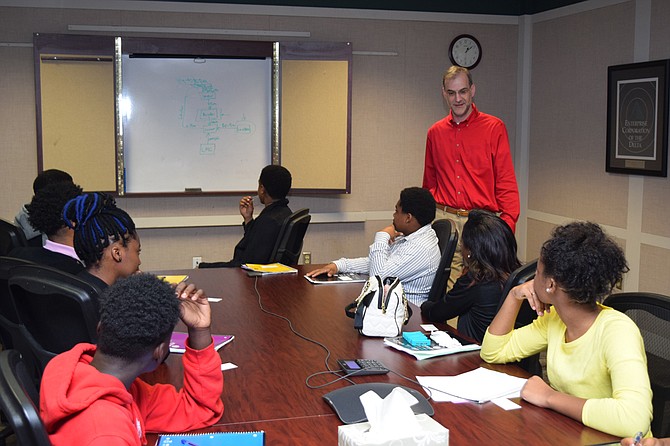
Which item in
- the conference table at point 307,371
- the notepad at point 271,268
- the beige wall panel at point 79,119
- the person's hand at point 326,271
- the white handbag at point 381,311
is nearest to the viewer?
the conference table at point 307,371

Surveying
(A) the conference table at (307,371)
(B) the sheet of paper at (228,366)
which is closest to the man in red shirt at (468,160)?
(A) the conference table at (307,371)

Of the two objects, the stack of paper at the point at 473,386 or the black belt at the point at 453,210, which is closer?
the stack of paper at the point at 473,386

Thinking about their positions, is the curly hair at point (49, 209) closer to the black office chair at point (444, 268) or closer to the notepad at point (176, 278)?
the notepad at point (176, 278)

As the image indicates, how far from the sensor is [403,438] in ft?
4.90

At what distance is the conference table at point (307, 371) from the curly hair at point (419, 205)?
46 cm

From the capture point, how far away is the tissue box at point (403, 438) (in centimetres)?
149

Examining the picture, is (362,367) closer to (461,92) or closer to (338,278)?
(338,278)

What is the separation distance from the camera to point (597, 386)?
1986 millimetres

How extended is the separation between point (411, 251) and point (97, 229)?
1562 millimetres

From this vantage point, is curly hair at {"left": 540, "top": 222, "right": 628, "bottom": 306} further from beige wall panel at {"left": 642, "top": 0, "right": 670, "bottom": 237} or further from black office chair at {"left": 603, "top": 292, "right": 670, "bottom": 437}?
beige wall panel at {"left": 642, "top": 0, "right": 670, "bottom": 237}

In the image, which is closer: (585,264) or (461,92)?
(585,264)

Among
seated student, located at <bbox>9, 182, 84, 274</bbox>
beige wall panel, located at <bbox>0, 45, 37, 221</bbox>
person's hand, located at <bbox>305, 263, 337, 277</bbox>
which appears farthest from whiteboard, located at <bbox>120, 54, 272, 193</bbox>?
seated student, located at <bbox>9, 182, 84, 274</bbox>

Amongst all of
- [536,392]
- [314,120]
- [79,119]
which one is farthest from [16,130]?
[536,392]

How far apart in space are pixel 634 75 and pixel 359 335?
332 cm
